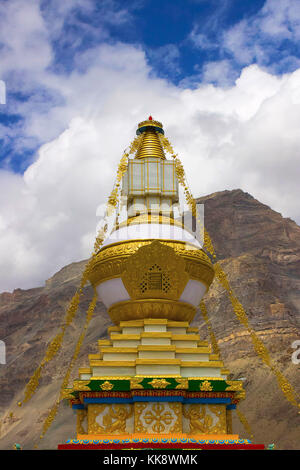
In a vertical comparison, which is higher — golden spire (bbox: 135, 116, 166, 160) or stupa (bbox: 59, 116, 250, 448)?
golden spire (bbox: 135, 116, 166, 160)

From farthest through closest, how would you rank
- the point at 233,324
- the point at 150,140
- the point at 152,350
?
1. the point at 233,324
2. the point at 150,140
3. the point at 152,350

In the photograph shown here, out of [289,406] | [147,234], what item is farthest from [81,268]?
[147,234]

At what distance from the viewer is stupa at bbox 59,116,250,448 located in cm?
902

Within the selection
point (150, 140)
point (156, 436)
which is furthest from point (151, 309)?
point (150, 140)

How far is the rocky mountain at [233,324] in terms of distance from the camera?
4216cm

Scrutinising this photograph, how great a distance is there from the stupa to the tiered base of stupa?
0.05 feet

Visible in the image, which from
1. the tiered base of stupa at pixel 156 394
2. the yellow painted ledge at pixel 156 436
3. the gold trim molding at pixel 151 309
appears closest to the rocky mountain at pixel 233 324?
the gold trim molding at pixel 151 309

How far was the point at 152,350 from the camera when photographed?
945cm

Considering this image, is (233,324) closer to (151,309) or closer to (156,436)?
(151,309)

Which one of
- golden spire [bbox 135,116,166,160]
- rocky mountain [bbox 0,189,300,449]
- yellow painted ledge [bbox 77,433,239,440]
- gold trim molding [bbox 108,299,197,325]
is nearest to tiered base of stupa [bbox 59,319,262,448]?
yellow painted ledge [bbox 77,433,239,440]

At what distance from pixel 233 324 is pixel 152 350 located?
46.4m

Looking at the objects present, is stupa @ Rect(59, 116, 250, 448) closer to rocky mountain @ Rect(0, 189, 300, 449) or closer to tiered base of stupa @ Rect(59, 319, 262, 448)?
tiered base of stupa @ Rect(59, 319, 262, 448)

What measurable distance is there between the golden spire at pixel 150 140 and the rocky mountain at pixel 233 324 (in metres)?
27.6

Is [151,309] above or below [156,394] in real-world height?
above
